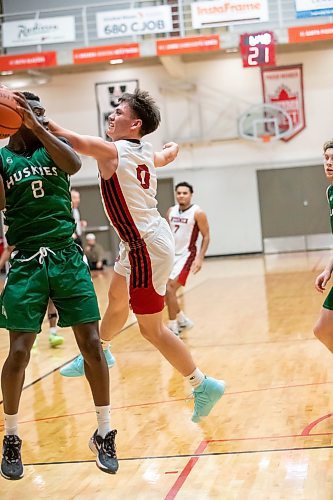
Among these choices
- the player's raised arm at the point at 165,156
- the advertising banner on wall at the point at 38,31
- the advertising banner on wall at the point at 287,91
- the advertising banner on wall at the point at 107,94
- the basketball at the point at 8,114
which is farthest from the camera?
the advertising banner on wall at the point at 107,94

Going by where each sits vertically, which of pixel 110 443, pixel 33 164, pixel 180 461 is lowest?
pixel 180 461

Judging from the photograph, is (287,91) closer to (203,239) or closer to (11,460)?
(203,239)

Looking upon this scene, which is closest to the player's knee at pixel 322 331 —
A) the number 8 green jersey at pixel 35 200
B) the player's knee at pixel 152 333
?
the player's knee at pixel 152 333

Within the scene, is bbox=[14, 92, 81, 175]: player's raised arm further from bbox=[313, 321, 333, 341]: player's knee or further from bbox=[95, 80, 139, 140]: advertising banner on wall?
bbox=[95, 80, 139, 140]: advertising banner on wall

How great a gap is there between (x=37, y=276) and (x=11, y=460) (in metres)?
0.94

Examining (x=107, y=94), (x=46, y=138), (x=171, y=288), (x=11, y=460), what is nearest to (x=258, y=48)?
(x=107, y=94)

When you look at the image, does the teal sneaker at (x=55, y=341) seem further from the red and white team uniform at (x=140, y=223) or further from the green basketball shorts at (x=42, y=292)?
the green basketball shorts at (x=42, y=292)

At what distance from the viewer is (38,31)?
21.1 metres

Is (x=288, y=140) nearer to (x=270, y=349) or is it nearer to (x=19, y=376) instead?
(x=270, y=349)

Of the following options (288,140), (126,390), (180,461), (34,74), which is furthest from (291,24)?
(180,461)

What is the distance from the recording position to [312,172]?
23578 mm

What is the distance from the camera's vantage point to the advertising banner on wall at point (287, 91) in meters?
23.2

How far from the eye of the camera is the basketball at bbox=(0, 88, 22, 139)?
3.76 m

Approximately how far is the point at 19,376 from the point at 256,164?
66.0 feet
